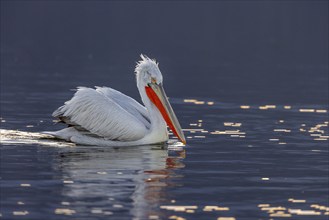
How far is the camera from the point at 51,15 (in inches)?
3792

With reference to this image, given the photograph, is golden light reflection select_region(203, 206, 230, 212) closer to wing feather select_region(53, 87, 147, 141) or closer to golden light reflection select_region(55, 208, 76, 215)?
golden light reflection select_region(55, 208, 76, 215)

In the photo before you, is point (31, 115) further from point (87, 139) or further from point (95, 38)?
point (95, 38)

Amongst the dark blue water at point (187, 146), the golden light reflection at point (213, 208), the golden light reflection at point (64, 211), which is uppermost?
the dark blue water at point (187, 146)

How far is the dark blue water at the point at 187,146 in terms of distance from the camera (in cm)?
1252

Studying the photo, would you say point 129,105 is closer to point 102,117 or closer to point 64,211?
point 102,117

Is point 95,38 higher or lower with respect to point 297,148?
higher

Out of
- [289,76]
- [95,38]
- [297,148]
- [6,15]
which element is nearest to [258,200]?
[297,148]

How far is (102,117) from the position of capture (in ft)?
55.3

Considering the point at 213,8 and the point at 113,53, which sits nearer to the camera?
the point at 113,53

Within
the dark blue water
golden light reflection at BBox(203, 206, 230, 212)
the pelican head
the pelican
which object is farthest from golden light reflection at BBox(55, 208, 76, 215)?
the pelican head

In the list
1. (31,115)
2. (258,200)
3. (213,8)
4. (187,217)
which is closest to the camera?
(187,217)

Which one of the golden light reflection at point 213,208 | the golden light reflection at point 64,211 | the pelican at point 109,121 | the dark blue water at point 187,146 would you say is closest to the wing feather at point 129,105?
the pelican at point 109,121

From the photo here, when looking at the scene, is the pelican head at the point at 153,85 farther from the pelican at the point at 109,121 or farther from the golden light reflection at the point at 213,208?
the golden light reflection at the point at 213,208

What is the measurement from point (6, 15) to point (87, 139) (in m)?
74.4
